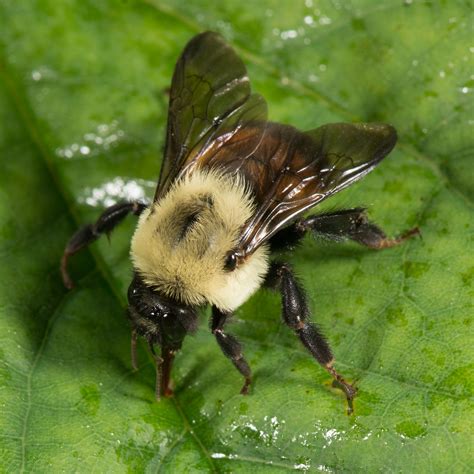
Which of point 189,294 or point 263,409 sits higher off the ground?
point 189,294

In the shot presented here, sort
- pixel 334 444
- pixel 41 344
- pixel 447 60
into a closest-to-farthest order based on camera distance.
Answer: pixel 334 444 → pixel 41 344 → pixel 447 60

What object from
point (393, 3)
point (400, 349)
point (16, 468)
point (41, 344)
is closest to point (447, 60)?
point (393, 3)

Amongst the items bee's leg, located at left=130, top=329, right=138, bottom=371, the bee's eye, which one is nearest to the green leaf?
bee's leg, located at left=130, top=329, right=138, bottom=371

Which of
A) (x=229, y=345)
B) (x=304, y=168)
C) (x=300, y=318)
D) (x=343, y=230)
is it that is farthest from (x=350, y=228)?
(x=229, y=345)

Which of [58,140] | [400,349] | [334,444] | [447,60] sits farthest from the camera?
[58,140]

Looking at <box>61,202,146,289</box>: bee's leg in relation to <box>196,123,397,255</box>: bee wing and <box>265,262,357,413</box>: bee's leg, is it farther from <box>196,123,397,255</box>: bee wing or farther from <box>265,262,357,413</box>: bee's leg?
<box>265,262,357,413</box>: bee's leg

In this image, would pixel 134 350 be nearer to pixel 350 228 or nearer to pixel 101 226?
pixel 101 226

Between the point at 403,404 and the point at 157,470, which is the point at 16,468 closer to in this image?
the point at 157,470
